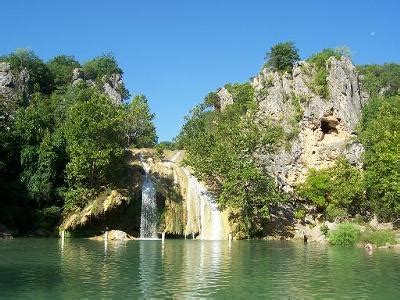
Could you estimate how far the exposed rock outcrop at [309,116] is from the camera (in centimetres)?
5859

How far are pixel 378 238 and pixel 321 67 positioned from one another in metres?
34.5

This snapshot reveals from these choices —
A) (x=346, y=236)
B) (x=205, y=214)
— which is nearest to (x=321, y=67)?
(x=205, y=214)

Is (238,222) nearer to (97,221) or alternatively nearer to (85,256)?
(97,221)

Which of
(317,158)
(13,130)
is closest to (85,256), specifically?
(13,130)

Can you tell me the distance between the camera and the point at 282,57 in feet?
245

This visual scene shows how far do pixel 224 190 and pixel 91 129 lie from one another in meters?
14.5

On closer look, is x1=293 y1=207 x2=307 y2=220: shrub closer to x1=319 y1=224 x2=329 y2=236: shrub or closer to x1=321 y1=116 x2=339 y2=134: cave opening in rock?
x1=319 y1=224 x2=329 y2=236: shrub

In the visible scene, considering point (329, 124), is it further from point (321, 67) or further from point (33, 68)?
point (33, 68)

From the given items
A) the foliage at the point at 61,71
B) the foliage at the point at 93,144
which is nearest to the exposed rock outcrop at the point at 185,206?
the foliage at the point at 93,144

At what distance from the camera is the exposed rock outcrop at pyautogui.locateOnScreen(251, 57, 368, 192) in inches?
2307

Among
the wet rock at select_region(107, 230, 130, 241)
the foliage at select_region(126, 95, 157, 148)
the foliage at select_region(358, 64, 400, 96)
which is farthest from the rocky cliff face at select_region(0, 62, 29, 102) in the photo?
the foliage at select_region(358, 64, 400, 96)

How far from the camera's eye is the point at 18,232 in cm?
4725

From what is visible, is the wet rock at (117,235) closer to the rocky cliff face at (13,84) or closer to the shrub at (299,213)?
the shrub at (299,213)

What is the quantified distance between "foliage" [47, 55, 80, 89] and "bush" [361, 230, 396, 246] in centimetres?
5861
